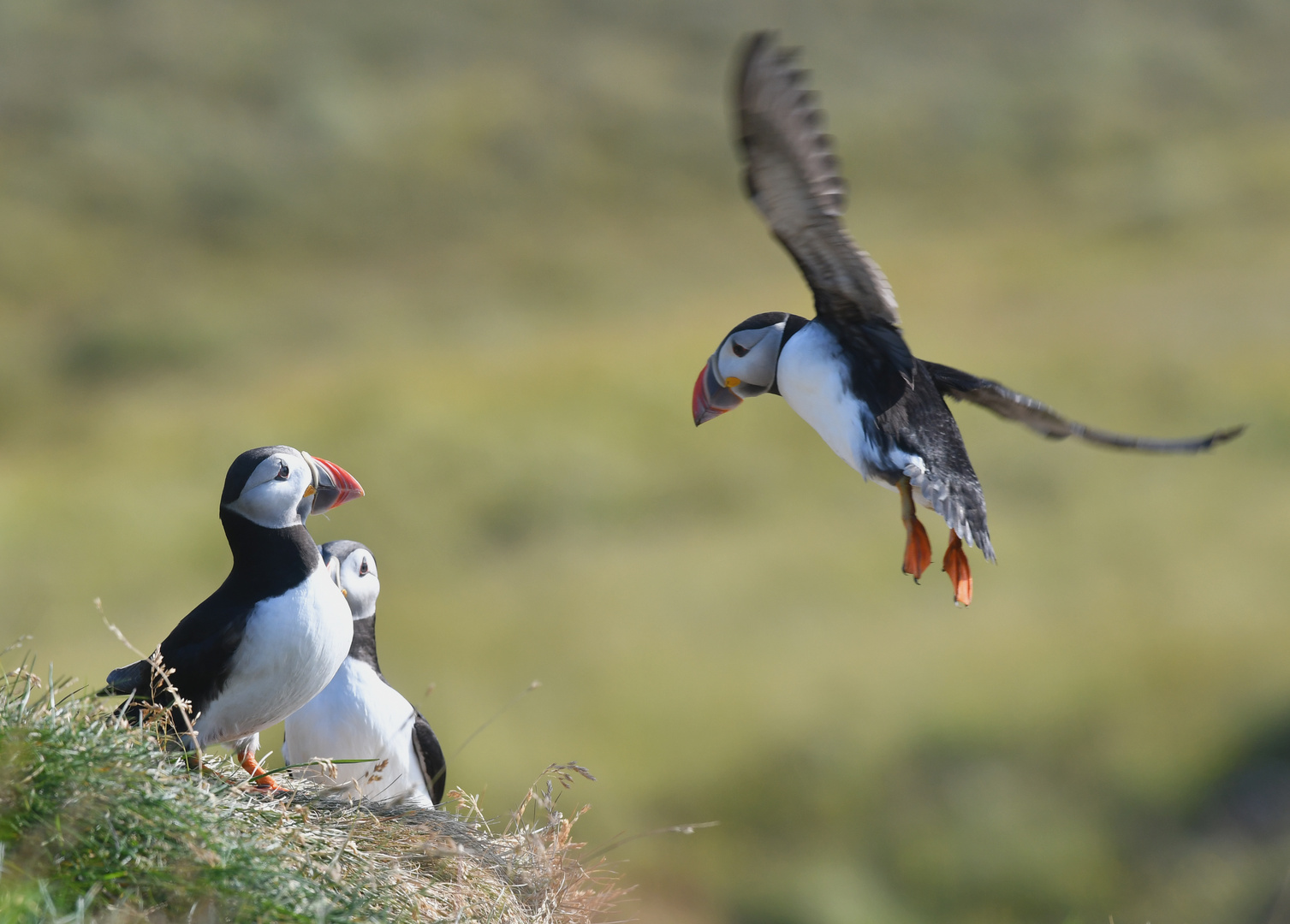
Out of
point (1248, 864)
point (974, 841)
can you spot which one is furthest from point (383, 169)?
point (1248, 864)

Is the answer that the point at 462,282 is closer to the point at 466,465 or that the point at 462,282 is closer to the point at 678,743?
the point at 466,465

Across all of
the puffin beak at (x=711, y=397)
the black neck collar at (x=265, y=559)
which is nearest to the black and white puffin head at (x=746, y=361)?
the puffin beak at (x=711, y=397)

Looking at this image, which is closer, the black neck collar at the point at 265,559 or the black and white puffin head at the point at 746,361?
the black neck collar at the point at 265,559

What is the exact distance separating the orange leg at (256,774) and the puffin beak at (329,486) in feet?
2.61

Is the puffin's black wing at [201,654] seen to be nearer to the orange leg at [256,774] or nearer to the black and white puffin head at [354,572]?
the orange leg at [256,774]

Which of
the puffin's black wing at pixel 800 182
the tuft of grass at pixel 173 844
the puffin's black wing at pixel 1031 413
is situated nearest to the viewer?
the tuft of grass at pixel 173 844

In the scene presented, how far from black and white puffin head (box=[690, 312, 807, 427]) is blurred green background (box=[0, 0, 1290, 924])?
979 cm

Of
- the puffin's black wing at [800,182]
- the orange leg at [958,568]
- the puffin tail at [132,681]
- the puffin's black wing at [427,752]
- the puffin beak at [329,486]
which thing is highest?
the puffin's black wing at [800,182]

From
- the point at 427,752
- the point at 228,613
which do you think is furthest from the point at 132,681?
the point at 427,752

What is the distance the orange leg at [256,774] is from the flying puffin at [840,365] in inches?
73.0

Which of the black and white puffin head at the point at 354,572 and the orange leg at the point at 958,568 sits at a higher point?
the orange leg at the point at 958,568

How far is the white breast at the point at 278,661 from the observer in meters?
3.81

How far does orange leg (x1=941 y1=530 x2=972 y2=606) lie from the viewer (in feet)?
14.8

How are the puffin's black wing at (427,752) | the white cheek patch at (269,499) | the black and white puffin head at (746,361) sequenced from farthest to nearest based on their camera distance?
the puffin's black wing at (427,752)
the black and white puffin head at (746,361)
the white cheek patch at (269,499)
